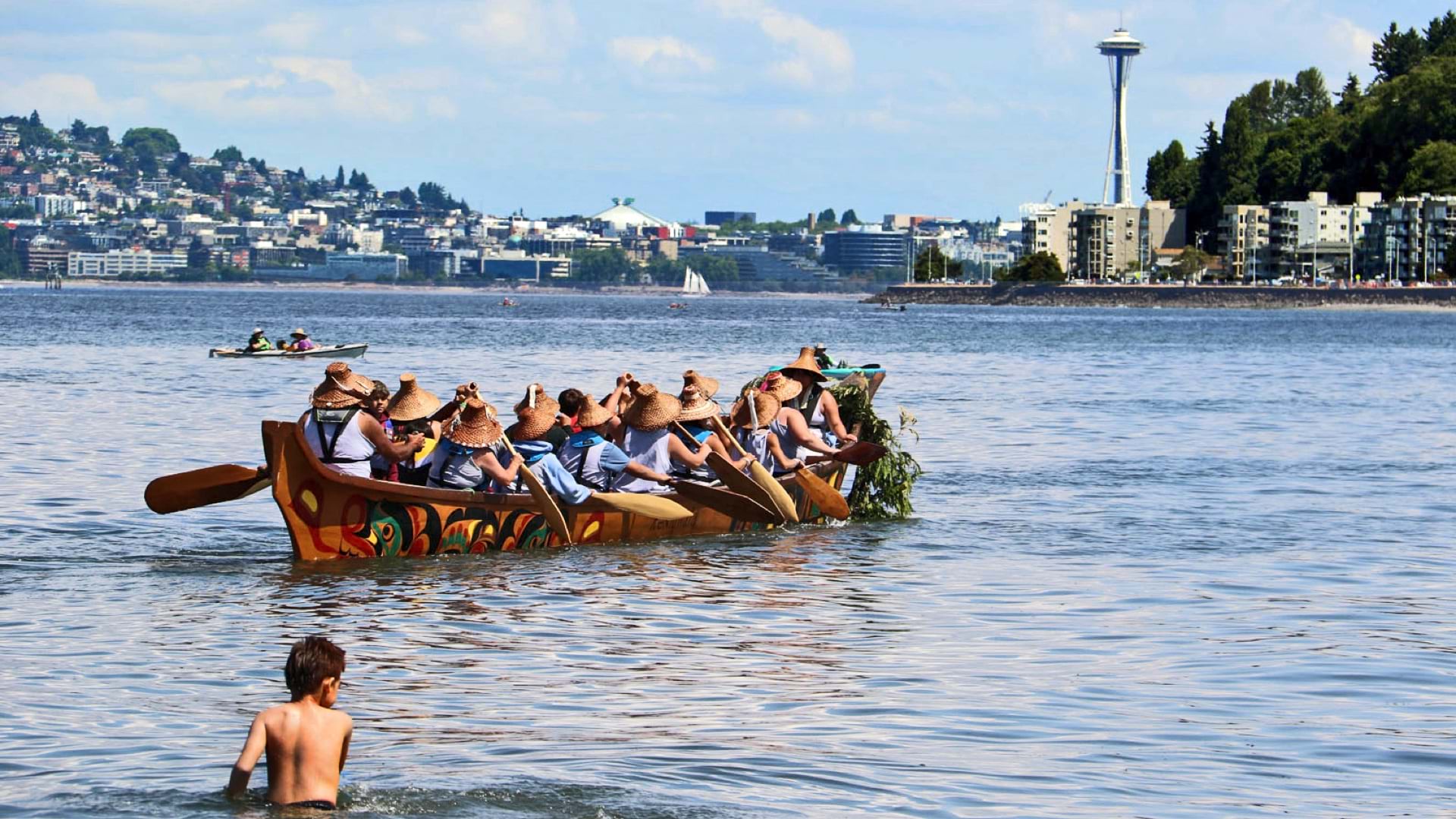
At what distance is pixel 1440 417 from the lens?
45.2m

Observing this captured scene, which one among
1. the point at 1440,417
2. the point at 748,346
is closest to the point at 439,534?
the point at 1440,417

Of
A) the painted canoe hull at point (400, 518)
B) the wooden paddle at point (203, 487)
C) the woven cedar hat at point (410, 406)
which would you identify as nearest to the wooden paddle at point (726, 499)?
the painted canoe hull at point (400, 518)

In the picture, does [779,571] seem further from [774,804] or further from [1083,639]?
[774,804]


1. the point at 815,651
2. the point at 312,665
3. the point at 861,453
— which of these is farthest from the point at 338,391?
the point at 312,665

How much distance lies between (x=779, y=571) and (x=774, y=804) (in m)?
8.50

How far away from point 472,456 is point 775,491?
146 inches

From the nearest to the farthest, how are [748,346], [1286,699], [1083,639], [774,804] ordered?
1. [774,804]
2. [1286,699]
3. [1083,639]
4. [748,346]

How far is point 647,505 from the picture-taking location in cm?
2136

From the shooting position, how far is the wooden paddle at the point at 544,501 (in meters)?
20.3

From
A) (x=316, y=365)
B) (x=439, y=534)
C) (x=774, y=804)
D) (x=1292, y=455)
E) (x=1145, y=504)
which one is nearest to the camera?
(x=774, y=804)

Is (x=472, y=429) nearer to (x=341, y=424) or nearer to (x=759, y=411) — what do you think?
(x=341, y=424)

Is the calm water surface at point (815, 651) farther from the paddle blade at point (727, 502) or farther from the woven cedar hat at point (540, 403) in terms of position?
the woven cedar hat at point (540, 403)

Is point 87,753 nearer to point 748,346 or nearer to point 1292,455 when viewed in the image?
point 1292,455

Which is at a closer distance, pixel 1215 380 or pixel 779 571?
pixel 779 571
